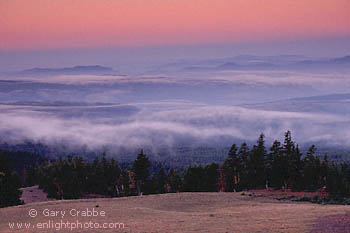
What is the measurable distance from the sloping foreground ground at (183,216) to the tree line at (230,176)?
2042 centimetres

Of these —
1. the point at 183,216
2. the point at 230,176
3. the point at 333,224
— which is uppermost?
the point at 230,176

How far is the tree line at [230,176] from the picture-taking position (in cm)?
7170

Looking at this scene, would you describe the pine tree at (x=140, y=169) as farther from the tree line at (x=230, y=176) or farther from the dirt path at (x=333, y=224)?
the dirt path at (x=333, y=224)

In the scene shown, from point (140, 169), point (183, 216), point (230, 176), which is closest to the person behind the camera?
point (183, 216)

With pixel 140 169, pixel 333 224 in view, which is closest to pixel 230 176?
pixel 140 169

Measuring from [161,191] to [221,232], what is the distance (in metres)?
61.5

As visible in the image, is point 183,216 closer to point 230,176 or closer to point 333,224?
point 333,224

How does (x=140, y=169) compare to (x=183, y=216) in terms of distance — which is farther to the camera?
(x=140, y=169)

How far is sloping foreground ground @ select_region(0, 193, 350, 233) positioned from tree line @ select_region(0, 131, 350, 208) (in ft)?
67.0

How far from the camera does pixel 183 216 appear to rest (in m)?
39.7

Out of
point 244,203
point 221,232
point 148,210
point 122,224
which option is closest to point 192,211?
point 148,210

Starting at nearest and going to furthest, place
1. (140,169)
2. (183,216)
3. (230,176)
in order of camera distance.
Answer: (183,216) → (140,169) → (230,176)

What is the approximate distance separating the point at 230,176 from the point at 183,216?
45.2 metres

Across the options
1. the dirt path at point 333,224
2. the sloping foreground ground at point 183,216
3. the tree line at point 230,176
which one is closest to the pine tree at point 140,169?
the tree line at point 230,176
